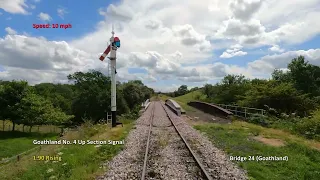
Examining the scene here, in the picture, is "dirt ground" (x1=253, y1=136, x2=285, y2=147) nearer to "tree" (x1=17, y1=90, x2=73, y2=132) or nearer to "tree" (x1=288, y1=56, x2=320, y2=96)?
"tree" (x1=17, y1=90, x2=73, y2=132)

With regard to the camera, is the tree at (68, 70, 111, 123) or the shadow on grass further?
the tree at (68, 70, 111, 123)

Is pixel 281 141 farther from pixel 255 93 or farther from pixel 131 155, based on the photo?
pixel 255 93

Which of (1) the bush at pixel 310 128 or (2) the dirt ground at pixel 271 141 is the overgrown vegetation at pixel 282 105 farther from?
(2) the dirt ground at pixel 271 141

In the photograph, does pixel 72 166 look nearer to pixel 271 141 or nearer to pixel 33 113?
pixel 271 141

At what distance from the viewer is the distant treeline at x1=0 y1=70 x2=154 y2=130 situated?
38875mm

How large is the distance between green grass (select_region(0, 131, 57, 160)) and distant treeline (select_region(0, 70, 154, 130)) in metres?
1.85

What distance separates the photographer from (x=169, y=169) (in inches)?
320

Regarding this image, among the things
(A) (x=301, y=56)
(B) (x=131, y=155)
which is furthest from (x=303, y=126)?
(A) (x=301, y=56)

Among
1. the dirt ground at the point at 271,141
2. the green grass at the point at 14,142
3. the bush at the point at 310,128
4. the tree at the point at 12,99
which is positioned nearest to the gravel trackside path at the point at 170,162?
the dirt ground at the point at 271,141

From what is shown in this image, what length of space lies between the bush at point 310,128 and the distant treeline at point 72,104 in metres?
17.0

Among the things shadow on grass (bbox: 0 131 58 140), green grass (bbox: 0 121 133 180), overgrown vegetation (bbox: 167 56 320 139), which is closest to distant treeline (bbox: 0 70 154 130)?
shadow on grass (bbox: 0 131 58 140)

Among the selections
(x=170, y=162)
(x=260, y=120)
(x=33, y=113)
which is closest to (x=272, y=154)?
(x=170, y=162)

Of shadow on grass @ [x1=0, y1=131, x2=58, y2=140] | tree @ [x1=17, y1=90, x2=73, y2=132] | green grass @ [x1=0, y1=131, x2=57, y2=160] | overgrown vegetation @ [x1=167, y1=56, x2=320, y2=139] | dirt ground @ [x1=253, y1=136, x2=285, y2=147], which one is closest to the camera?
dirt ground @ [x1=253, y1=136, x2=285, y2=147]

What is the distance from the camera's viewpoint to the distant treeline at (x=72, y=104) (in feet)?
128
